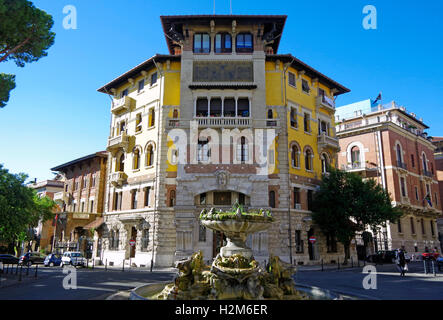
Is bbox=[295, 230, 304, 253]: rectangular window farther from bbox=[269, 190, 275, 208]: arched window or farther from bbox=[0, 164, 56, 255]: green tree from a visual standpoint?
bbox=[0, 164, 56, 255]: green tree

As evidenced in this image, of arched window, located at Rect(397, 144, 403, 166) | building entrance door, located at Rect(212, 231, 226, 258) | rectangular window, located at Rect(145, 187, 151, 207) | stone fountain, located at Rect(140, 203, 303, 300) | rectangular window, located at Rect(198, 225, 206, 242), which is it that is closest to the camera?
stone fountain, located at Rect(140, 203, 303, 300)

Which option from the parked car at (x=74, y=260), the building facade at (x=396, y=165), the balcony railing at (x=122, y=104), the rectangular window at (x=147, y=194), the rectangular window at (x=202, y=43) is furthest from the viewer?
the building facade at (x=396, y=165)

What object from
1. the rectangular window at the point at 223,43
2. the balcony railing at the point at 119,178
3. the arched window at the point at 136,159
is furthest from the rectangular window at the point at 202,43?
the balcony railing at the point at 119,178

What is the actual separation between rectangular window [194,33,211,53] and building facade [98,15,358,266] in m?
0.09

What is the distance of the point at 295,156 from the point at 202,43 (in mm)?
13486

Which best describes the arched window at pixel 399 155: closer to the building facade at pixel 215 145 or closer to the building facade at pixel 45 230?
the building facade at pixel 215 145

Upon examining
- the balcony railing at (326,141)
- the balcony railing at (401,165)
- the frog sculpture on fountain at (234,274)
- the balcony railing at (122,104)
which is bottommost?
the frog sculpture on fountain at (234,274)

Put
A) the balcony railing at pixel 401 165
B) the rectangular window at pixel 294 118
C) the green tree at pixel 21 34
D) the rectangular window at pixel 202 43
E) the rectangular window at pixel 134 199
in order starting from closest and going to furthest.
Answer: the green tree at pixel 21 34, the rectangular window at pixel 202 43, the rectangular window at pixel 134 199, the rectangular window at pixel 294 118, the balcony railing at pixel 401 165

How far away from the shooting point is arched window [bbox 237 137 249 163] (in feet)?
90.5

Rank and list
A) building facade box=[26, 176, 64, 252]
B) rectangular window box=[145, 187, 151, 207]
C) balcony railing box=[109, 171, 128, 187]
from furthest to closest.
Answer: building facade box=[26, 176, 64, 252]
balcony railing box=[109, 171, 128, 187]
rectangular window box=[145, 187, 151, 207]

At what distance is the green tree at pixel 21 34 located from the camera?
48.8 feet

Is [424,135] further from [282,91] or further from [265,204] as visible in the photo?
[265,204]

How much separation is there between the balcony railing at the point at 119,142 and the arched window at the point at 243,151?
38.5 ft

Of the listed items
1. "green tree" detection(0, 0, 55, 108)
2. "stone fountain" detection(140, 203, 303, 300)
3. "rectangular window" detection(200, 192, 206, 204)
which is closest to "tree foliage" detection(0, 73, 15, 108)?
"green tree" detection(0, 0, 55, 108)
